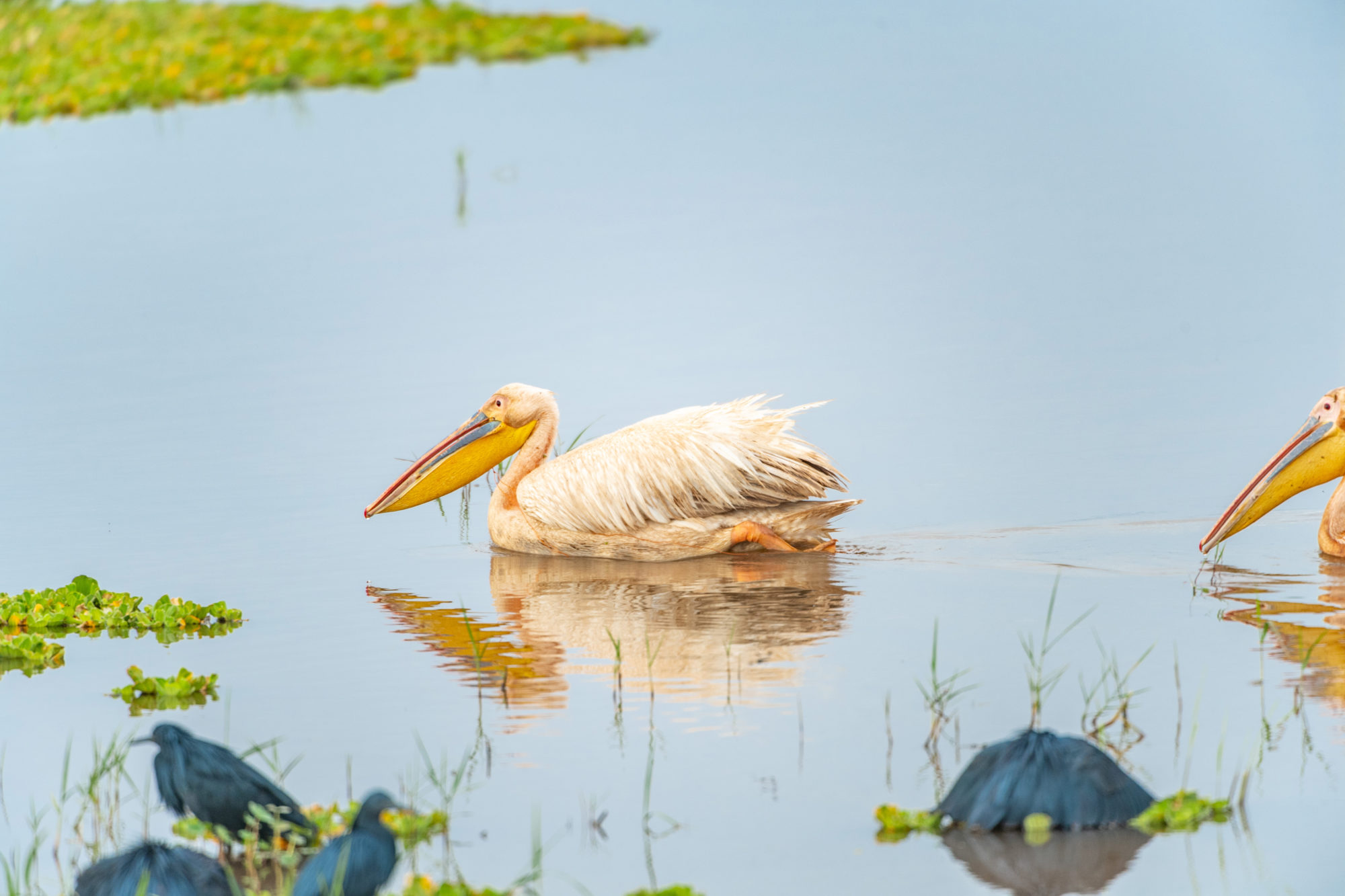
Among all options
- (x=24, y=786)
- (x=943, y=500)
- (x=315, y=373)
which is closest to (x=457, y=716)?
(x=24, y=786)

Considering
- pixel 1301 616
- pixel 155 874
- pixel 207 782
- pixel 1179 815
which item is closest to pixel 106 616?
pixel 207 782

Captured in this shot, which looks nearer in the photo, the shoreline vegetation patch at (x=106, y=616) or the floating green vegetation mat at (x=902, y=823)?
the floating green vegetation mat at (x=902, y=823)

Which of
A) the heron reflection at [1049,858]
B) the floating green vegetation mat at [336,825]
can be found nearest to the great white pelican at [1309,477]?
the heron reflection at [1049,858]

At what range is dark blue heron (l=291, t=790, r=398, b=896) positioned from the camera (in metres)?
3.45

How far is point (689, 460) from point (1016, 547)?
1417 mm

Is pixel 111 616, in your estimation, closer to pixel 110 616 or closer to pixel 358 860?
pixel 110 616

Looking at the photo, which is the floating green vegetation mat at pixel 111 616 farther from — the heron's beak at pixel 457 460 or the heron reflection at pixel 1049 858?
the heron reflection at pixel 1049 858

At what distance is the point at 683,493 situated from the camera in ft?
24.1

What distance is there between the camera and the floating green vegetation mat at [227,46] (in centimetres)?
2048

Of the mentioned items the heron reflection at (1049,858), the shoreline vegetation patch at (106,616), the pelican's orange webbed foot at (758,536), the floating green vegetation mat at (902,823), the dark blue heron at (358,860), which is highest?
the pelican's orange webbed foot at (758,536)

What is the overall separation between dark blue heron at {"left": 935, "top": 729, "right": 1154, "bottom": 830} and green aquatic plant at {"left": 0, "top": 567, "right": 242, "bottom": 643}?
3298mm

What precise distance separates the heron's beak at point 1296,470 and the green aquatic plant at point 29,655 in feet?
14.6

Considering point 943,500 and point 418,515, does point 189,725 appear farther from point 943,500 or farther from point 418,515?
point 943,500

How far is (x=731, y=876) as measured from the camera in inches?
158
